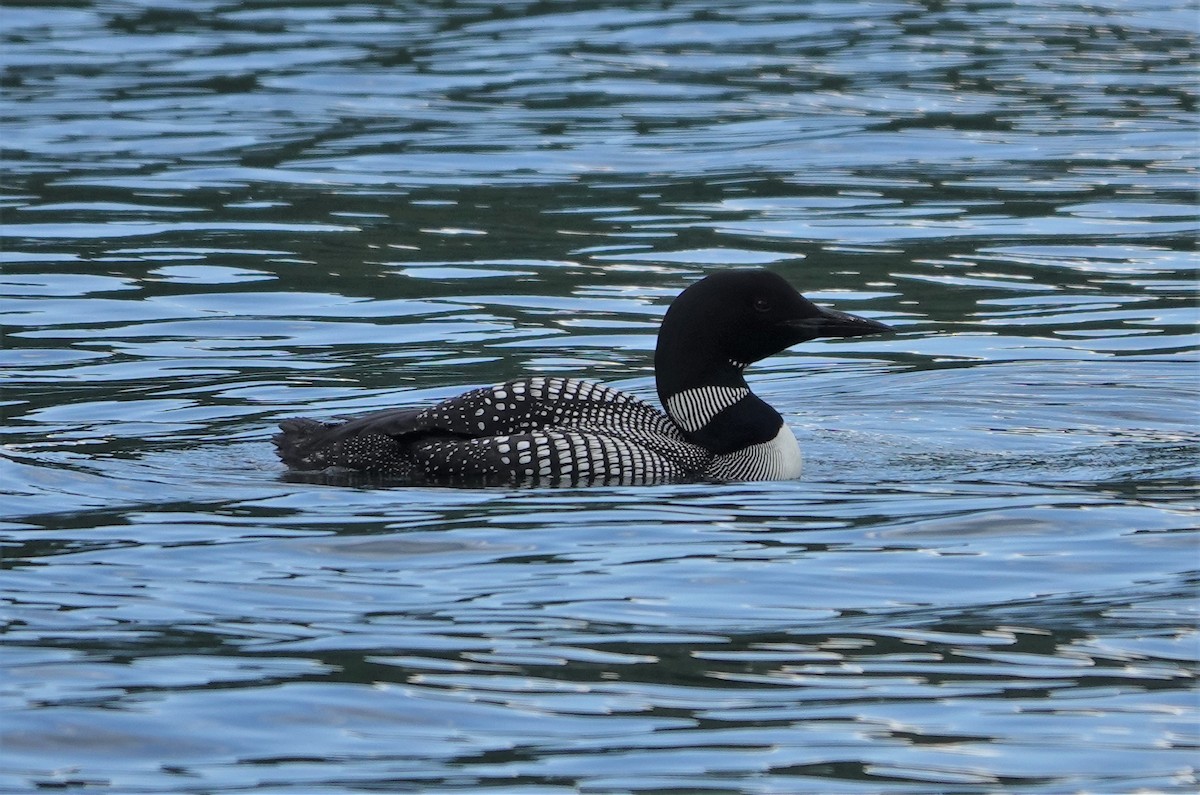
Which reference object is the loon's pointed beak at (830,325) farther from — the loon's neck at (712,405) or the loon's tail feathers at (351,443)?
the loon's tail feathers at (351,443)

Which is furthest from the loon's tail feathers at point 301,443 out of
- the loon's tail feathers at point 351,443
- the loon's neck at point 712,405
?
the loon's neck at point 712,405

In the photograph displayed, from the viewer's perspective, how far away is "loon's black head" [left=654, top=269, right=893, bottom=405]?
24.9 feet

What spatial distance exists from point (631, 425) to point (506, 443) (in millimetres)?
498

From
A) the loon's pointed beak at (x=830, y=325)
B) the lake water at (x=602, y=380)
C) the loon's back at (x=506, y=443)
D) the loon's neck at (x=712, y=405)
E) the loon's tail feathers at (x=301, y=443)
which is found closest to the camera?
the lake water at (x=602, y=380)

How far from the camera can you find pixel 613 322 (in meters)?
10.5

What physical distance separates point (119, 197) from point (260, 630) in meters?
8.43

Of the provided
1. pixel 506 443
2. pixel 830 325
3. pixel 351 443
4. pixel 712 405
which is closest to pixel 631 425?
pixel 712 405

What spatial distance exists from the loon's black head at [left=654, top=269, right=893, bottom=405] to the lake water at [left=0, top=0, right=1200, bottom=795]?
0.51 metres

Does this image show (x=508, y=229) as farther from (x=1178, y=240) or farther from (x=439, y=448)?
(x=439, y=448)

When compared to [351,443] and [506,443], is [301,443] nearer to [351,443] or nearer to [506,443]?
[351,443]

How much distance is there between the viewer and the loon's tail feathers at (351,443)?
7.16m

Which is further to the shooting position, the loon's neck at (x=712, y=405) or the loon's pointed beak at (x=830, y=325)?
the loon's pointed beak at (x=830, y=325)

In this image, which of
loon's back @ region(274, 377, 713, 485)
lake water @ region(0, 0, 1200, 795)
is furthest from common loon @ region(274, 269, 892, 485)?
lake water @ region(0, 0, 1200, 795)

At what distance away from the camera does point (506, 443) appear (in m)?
7.12
